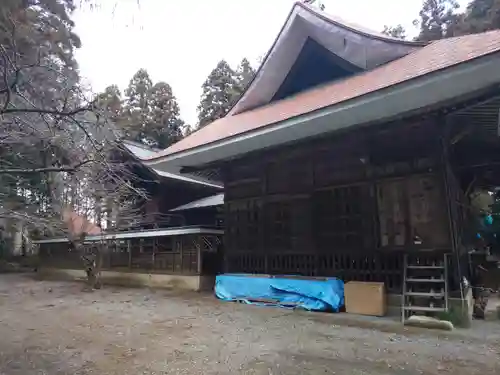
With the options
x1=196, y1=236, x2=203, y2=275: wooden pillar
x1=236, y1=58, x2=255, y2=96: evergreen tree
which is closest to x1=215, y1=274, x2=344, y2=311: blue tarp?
x1=196, y1=236, x2=203, y2=275: wooden pillar

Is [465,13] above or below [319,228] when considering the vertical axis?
above

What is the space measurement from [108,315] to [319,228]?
433 cm

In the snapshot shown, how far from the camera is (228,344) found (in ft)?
15.0

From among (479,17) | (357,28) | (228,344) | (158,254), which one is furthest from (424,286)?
(479,17)

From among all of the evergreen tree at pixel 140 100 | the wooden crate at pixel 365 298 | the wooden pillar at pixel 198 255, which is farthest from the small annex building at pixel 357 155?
the evergreen tree at pixel 140 100

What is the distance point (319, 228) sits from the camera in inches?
299

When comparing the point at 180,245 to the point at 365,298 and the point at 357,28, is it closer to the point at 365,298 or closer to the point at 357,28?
the point at 365,298

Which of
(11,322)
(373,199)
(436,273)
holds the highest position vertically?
(373,199)

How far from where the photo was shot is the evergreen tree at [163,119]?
2631 cm

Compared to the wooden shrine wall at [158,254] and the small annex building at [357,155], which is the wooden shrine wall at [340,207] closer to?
the small annex building at [357,155]

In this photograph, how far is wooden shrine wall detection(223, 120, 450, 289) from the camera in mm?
6406

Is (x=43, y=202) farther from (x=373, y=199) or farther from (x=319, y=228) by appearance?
(x=373, y=199)

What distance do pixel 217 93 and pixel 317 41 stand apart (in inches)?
691

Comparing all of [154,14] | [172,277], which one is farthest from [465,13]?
[154,14]
